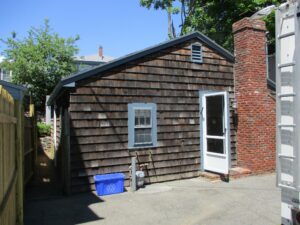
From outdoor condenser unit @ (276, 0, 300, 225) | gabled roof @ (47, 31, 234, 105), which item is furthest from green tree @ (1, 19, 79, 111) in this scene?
outdoor condenser unit @ (276, 0, 300, 225)

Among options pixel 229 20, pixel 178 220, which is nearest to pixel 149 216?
A: pixel 178 220

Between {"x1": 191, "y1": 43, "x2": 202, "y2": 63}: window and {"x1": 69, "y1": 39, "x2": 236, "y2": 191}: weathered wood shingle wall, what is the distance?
179mm

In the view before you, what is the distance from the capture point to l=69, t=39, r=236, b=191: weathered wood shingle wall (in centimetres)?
841

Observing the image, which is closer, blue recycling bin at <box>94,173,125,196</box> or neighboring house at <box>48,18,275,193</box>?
blue recycling bin at <box>94,173,125,196</box>

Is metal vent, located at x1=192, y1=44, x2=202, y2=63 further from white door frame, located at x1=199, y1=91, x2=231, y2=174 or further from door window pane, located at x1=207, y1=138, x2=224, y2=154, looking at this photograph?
door window pane, located at x1=207, y1=138, x2=224, y2=154

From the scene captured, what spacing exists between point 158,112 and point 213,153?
6.82 feet

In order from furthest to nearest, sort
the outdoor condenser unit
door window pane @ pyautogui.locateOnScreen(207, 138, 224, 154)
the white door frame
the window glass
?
door window pane @ pyautogui.locateOnScreen(207, 138, 224, 154) → the white door frame → the window glass → the outdoor condenser unit

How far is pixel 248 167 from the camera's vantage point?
10023 mm

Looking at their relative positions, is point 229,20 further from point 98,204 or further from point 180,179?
point 98,204

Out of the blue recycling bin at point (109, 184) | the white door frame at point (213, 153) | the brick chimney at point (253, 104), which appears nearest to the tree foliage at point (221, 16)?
the brick chimney at point (253, 104)

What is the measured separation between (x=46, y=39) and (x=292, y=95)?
27.7 meters

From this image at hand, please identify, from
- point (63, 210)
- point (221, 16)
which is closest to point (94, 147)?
point (63, 210)

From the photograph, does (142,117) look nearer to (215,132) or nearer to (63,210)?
(215,132)

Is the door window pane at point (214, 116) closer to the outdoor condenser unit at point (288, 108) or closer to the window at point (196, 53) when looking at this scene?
the window at point (196, 53)
